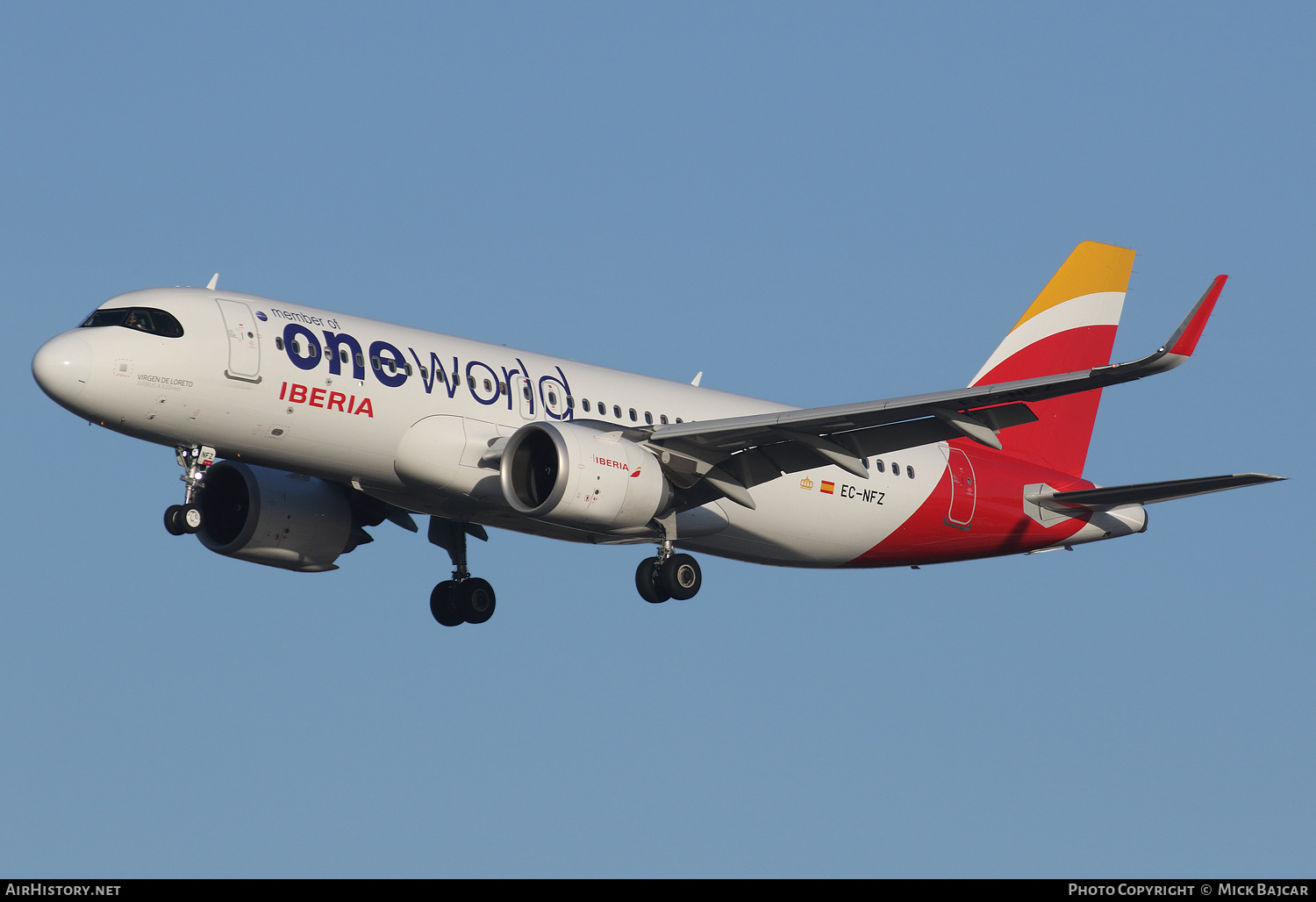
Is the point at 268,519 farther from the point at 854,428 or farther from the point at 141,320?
the point at 854,428

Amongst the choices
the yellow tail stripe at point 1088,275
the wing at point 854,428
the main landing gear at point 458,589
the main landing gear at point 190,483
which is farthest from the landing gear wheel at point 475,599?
the yellow tail stripe at point 1088,275

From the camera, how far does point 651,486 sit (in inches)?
1225

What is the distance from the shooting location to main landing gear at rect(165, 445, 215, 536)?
95.9 feet

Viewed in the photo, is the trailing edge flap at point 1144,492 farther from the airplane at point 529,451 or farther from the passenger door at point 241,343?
the passenger door at point 241,343

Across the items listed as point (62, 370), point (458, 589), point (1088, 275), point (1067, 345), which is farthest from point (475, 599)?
point (1088, 275)

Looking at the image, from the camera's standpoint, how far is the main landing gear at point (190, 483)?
29234 millimetres

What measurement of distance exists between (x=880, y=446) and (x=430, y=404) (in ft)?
27.2

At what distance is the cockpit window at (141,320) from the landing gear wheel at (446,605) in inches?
397
